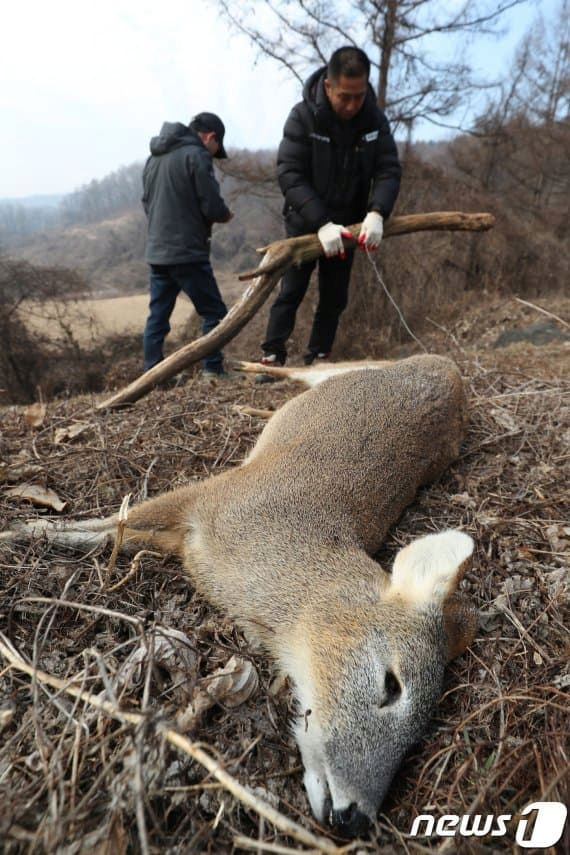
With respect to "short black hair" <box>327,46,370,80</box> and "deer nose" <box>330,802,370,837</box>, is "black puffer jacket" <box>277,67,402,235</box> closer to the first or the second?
"short black hair" <box>327,46,370,80</box>

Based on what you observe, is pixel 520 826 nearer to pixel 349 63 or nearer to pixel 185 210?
pixel 349 63

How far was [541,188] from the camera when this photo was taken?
20.8 meters

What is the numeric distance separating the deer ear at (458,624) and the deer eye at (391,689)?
12.9 inches

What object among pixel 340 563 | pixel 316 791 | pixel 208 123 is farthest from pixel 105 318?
pixel 316 791

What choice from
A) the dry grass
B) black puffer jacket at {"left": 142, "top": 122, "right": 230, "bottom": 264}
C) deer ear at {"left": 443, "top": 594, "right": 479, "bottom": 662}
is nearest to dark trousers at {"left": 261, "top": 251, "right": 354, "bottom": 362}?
black puffer jacket at {"left": 142, "top": 122, "right": 230, "bottom": 264}

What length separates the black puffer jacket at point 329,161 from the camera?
195 inches

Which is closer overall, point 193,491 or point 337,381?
point 193,491

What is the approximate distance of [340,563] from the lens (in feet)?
7.55

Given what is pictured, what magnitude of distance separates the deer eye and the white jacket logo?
0.33m

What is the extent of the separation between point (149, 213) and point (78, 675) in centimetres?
553

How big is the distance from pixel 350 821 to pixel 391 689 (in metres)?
0.41

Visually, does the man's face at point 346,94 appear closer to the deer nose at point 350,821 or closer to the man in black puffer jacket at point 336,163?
the man in black puffer jacket at point 336,163

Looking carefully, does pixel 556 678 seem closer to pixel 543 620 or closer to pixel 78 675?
pixel 543 620

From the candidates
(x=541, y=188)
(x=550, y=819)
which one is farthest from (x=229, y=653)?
(x=541, y=188)
